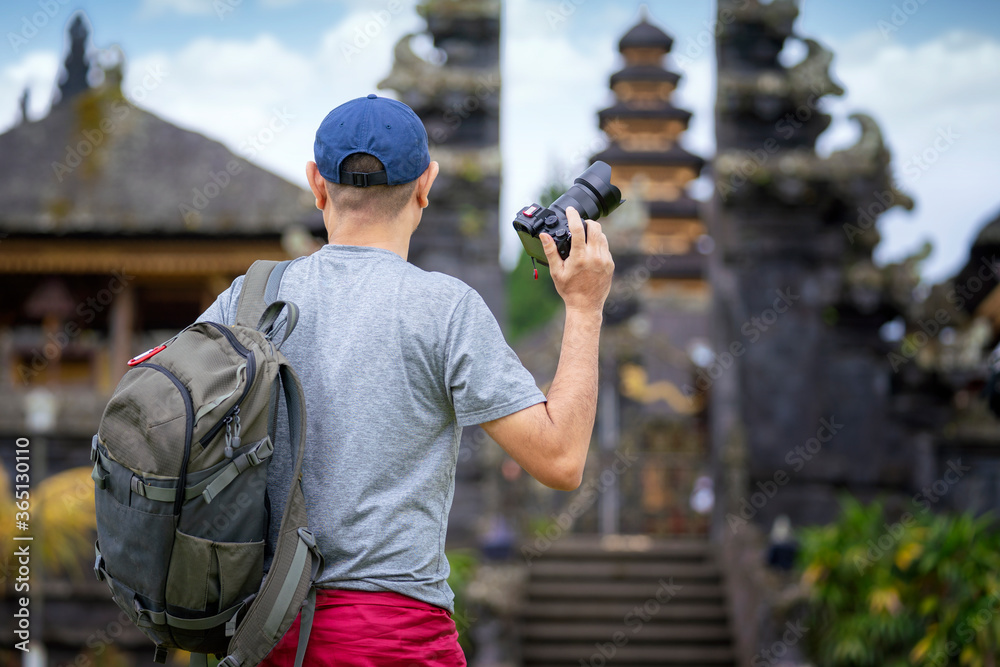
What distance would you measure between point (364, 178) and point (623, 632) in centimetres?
828

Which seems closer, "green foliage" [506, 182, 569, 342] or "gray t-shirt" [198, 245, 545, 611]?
"gray t-shirt" [198, 245, 545, 611]

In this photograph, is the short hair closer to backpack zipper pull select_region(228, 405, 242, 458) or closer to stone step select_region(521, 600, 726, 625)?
backpack zipper pull select_region(228, 405, 242, 458)

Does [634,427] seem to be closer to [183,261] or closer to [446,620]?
[183,261]

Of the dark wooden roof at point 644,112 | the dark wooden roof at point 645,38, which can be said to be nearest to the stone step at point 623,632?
the dark wooden roof at point 644,112

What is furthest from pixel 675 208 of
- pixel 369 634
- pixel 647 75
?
pixel 369 634

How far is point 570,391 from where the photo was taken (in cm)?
168

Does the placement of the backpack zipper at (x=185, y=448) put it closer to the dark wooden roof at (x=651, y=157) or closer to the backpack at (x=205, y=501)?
the backpack at (x=205, y=501)

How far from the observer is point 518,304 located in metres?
29.9

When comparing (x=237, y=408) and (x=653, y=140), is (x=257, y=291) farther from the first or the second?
(x=653, y=140)

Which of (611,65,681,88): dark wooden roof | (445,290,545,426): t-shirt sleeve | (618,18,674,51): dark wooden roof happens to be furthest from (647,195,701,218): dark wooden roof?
(445,290,545,426): t-shirt sleeve

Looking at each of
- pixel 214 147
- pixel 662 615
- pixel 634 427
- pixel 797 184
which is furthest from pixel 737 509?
pixel 214 147

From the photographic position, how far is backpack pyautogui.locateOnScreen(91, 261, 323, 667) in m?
1.49

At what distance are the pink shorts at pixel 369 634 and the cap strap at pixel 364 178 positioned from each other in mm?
742

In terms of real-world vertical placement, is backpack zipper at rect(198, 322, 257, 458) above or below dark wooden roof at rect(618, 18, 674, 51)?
below
